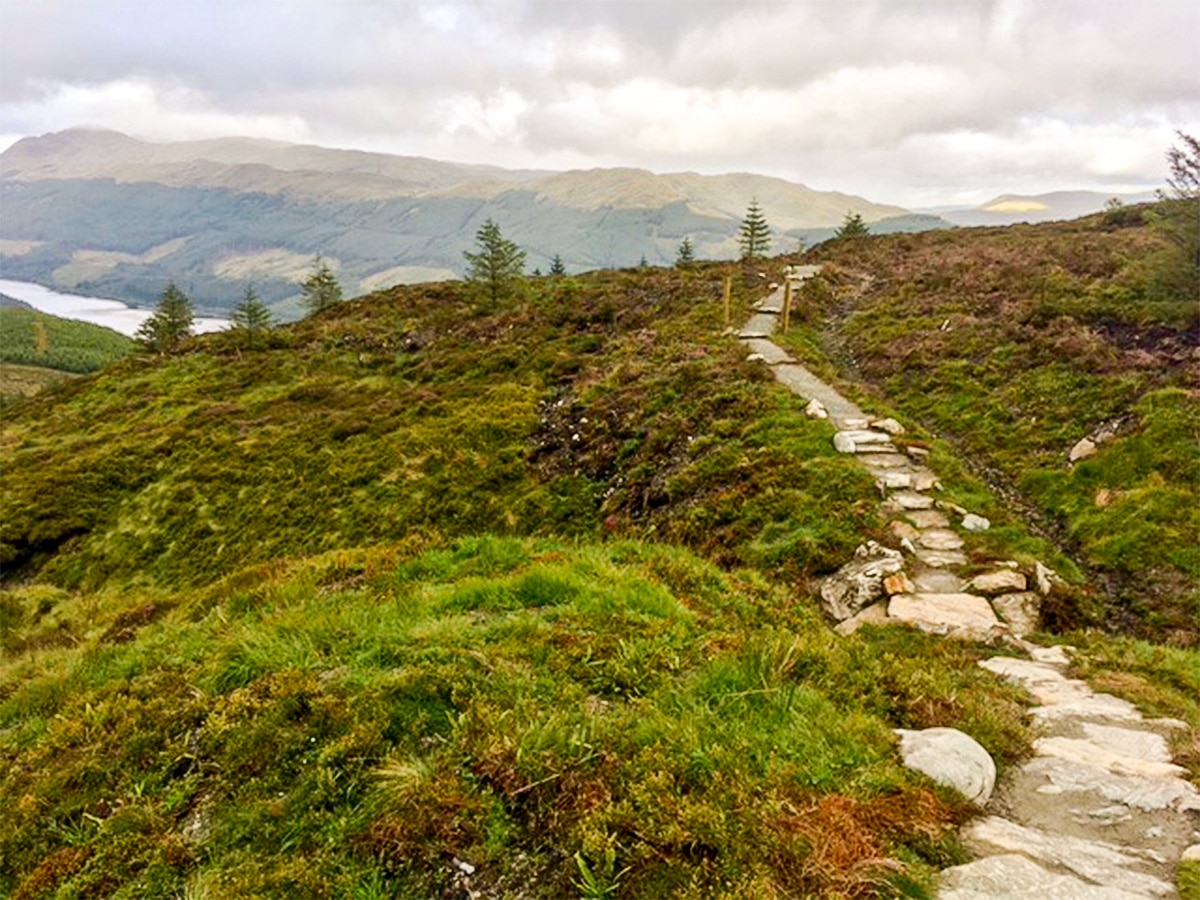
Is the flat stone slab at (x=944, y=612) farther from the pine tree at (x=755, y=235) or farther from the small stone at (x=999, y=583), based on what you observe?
the pine tree at (x=755, y=235)

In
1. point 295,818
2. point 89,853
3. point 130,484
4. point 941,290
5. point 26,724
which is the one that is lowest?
point 130,484

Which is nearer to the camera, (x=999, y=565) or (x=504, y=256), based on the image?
(x=999, y=565)

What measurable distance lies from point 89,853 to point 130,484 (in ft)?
90.1

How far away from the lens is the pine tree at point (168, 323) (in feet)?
184

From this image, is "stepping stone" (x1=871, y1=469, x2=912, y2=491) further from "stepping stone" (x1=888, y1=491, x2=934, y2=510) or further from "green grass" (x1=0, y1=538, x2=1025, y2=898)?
"green grass" (x1=0, y1=538, x2=1025, y2=898)

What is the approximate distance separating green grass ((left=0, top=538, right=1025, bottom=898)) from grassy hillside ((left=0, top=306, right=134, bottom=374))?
17968 centimetres

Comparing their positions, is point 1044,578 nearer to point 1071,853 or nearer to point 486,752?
point 1071,853

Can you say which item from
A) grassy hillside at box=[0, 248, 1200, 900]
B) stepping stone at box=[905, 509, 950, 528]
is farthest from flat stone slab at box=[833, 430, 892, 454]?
stepping stone at box=[905, 509, 950, 528]

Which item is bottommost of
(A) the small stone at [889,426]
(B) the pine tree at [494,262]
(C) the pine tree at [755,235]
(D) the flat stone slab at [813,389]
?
(A) the small stone at [889,426]

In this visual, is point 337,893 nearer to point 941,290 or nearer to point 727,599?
point 727,599

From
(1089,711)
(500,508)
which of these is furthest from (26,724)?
(500,508)

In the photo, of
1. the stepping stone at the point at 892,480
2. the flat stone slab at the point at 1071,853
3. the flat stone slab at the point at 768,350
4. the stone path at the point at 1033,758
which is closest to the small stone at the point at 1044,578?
the stone path at the point at 1033,758

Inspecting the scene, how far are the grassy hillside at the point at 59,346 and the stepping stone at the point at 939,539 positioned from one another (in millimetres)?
181400

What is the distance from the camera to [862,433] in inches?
625
